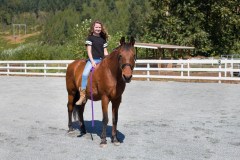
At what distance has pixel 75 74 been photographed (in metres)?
7.50

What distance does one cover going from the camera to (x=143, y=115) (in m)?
9.92

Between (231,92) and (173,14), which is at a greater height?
(173,14)

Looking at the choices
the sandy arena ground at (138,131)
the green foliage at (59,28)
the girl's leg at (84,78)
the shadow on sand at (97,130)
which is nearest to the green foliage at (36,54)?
the sandy arena ground at (138,131)

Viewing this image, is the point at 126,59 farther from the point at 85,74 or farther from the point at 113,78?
the point at 85,74

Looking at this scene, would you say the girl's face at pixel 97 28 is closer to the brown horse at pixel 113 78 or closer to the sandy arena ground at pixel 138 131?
the brown horse at pixel 113 78

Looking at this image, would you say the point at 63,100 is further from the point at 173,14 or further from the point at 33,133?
the point at 173,14

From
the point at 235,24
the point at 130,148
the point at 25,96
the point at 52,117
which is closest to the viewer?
the point at 130,148

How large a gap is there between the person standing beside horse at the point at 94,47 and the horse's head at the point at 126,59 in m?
0.97

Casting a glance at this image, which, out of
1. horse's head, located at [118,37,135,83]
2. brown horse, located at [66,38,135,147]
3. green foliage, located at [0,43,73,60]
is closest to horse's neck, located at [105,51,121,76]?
brown horse, located at [66,38,135,147]

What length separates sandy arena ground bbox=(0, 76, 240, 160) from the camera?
6102 mm

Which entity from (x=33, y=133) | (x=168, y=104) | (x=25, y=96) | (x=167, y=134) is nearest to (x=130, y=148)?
(x=167, y=134)

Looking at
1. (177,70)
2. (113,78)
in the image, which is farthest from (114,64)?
(177,70)

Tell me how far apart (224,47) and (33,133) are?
34555mm

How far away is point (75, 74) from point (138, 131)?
5.42 feet
